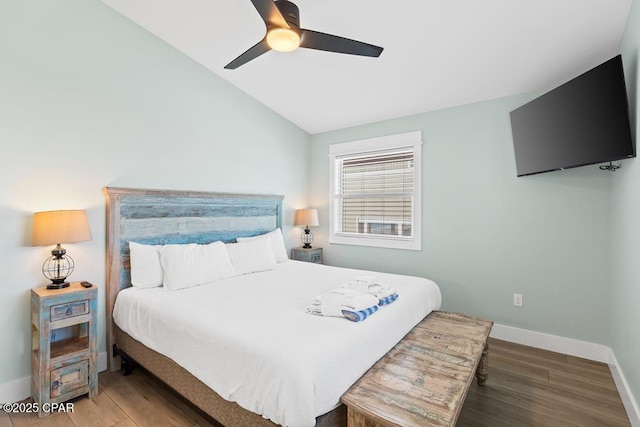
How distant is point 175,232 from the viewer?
3.08m

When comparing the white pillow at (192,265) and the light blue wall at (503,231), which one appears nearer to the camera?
the white pillow at (192,265)

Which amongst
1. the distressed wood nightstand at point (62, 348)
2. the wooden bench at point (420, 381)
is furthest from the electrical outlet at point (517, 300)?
the distressed wood nightstand at point (62, 348)

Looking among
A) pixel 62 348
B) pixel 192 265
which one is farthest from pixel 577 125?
pixel 62 348

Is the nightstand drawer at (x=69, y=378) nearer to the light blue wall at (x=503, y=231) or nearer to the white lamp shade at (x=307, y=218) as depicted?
the white lamp shade at (x=307, y=218)

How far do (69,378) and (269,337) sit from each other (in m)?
1.69

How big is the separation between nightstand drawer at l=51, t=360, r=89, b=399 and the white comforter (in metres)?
0.35

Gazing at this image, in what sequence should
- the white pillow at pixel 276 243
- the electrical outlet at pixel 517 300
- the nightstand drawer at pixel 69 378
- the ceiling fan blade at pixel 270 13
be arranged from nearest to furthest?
the ceiling fan blade at pixel 270 13, the nightstand drawer at pixel 69 378, the electrical outlet at pixel 517 300, the white pillow at pixel 276 243

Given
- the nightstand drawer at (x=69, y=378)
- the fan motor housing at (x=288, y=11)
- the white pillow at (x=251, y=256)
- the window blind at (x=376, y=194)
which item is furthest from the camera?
the window blind at (x=376, y=194)

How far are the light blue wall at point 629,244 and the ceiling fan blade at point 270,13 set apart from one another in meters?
2.18

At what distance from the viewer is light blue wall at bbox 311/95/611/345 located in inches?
110

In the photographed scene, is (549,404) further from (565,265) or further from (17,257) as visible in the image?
(17,257)

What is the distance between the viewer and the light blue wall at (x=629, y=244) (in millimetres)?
1933

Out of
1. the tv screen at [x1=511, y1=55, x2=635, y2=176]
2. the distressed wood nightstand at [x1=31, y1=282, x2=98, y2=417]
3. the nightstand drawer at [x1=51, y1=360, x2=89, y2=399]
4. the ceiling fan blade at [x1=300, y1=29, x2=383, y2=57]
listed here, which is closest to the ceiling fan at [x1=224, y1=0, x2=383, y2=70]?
the ceiling fan blade at [x1=300, y1=29, x2=383, y2=57]

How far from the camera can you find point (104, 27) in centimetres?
265
